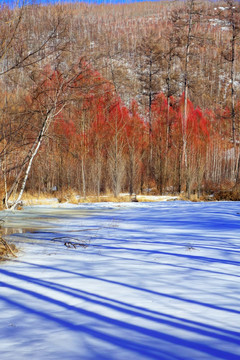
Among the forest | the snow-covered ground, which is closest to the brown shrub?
the forest

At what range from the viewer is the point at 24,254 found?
17.7 ft

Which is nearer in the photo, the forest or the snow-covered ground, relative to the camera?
the snow-covered ground

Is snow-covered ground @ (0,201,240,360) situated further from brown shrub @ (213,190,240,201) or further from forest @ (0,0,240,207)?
brown shrub @ (213,190,240,201)

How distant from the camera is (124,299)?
11.2 feet

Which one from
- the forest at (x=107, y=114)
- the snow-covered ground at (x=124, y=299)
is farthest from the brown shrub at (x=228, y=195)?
the snow-covered ground at (x=124, y=299)

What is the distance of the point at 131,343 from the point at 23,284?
1771 mm

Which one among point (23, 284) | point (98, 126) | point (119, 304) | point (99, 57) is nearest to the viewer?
point (119, 304)

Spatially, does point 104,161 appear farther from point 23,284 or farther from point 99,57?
point 23,284

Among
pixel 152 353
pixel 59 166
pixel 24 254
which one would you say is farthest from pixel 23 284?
pixel 59 166

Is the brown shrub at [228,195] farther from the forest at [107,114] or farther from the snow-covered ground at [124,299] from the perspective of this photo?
the snow-covered ground at [124,299]

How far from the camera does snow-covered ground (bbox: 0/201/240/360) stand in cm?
250

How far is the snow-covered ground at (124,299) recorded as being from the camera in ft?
8.21

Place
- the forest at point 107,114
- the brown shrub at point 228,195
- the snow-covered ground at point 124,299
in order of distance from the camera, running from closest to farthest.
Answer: the snow-covered ground at point 124,299 < the forest at point 107,114 < the brown shrub at point 228,195

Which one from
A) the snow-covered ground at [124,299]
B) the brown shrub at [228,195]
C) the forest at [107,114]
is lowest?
the snow-covered ground at [124,299]
